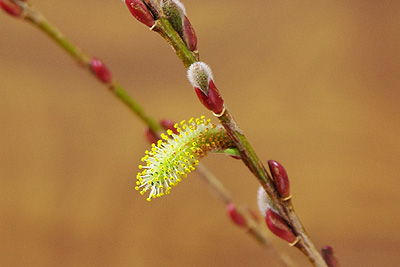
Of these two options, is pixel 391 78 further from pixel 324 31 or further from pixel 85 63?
pixel 85 63

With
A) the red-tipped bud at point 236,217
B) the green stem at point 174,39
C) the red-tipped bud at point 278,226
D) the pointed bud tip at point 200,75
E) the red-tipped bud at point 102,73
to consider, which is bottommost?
the red-tipped bud at point 278,226

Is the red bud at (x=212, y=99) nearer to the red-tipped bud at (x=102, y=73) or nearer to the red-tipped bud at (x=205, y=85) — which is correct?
the red-tipped bud at (x=205, y=85)

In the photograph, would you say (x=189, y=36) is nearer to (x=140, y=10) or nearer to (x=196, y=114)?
(x=140, y=10)

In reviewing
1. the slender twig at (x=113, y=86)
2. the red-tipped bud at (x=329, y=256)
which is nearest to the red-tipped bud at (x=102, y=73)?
the slender twig at (x=113, y=86)

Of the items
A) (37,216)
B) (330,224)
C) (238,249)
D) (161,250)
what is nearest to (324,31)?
(330,224)

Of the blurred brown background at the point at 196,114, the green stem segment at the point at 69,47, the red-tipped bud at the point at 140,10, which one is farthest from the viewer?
the blurred brown background at the point at 196,114

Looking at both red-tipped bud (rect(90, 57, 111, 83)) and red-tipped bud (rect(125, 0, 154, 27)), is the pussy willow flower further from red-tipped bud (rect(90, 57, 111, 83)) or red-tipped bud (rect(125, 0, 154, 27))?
red-tipped bud (rect(90, 57, 111, 83))

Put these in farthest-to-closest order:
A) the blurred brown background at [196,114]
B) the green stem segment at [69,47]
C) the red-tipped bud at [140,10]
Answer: the blurred brown background at [196,114] < the green stem segment at [69,47] < the red-tipped bud at [140,10]
